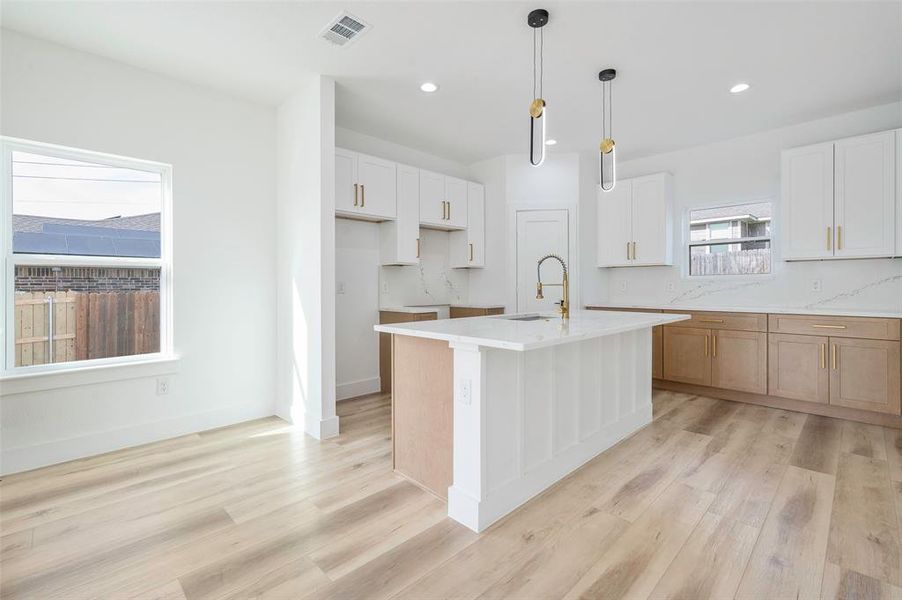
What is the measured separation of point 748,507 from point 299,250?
3.34 meters

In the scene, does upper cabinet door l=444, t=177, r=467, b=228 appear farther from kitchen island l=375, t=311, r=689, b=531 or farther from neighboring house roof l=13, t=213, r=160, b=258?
neighboring house roof l=13, t=213, r=160, b=258

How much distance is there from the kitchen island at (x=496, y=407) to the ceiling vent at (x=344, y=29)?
1.81 metres

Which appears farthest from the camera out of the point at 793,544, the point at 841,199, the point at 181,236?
the point at 841,199

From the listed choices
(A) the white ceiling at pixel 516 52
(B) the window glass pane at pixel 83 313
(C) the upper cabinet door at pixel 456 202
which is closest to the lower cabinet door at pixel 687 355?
(A) the white ceiling at pixel 516 52

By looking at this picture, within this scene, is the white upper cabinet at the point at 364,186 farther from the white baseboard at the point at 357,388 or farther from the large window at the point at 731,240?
the large window at the point at 731,240

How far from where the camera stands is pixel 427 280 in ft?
16.4

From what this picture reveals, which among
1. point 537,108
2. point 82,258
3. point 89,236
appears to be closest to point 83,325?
point 82,258

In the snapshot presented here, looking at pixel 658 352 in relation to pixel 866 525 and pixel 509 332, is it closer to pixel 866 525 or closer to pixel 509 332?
pixel 866 525

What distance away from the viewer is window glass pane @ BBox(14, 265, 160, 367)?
266 centimetres

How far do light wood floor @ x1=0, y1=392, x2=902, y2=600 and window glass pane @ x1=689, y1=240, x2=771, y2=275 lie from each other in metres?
1.94

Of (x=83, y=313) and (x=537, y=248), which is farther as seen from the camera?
Answer: (x=537, y=248)

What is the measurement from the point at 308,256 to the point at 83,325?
5.08ft

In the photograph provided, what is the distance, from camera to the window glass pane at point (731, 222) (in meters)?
4.30

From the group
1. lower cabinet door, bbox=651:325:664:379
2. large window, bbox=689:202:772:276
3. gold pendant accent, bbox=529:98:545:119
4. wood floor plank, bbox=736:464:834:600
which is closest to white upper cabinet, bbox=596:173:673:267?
large window, bbox=689:202:772:276
